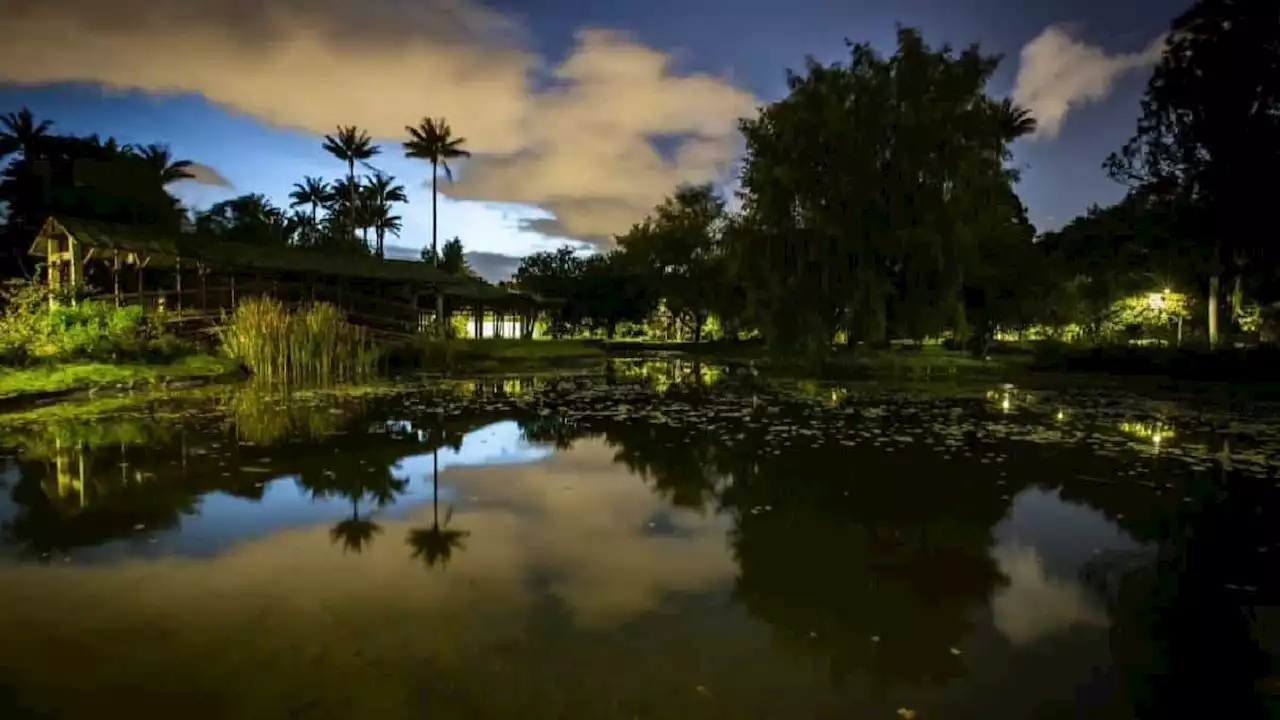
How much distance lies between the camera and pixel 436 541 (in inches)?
247

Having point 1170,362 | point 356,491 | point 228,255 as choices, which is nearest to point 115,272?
point 228,255

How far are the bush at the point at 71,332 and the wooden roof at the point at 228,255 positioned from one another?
187 inches

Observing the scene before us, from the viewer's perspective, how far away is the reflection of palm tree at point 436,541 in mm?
5820

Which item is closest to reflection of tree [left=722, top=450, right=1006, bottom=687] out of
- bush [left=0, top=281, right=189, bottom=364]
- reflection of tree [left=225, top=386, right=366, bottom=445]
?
reflection of tree [left=225, top=386, right=366, bottom=445]

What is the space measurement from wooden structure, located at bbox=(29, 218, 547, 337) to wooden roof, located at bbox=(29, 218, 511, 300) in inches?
1.4

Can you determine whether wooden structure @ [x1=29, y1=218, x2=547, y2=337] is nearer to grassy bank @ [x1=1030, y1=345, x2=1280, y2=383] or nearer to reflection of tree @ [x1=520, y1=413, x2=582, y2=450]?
reflection of tree @ [x1=520, y1=413, x2=582, y2=450]

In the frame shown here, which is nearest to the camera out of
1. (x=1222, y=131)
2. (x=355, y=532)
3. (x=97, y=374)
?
(x=355, y=532)

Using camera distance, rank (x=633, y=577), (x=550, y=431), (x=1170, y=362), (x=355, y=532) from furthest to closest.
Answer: (x=1170, y=362) → (x=550, y=431) → (x=355, y=532) → (x=633, y=577)

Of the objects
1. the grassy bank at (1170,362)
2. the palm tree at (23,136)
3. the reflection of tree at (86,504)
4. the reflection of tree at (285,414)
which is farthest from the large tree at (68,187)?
the grassy bank at (1170,362)

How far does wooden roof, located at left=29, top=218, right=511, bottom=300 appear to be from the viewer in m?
26.4

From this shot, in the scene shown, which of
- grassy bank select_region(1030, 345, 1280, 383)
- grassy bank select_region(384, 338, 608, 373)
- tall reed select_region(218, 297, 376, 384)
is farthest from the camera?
grassy bank select_region(384, 338, 608, 373)

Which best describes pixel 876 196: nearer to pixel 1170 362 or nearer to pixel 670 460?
pixel 1170 362

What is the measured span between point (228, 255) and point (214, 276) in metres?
1.93

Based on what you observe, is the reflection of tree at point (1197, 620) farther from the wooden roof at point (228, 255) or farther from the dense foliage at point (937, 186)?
the wooden roof at point (228, 255)
